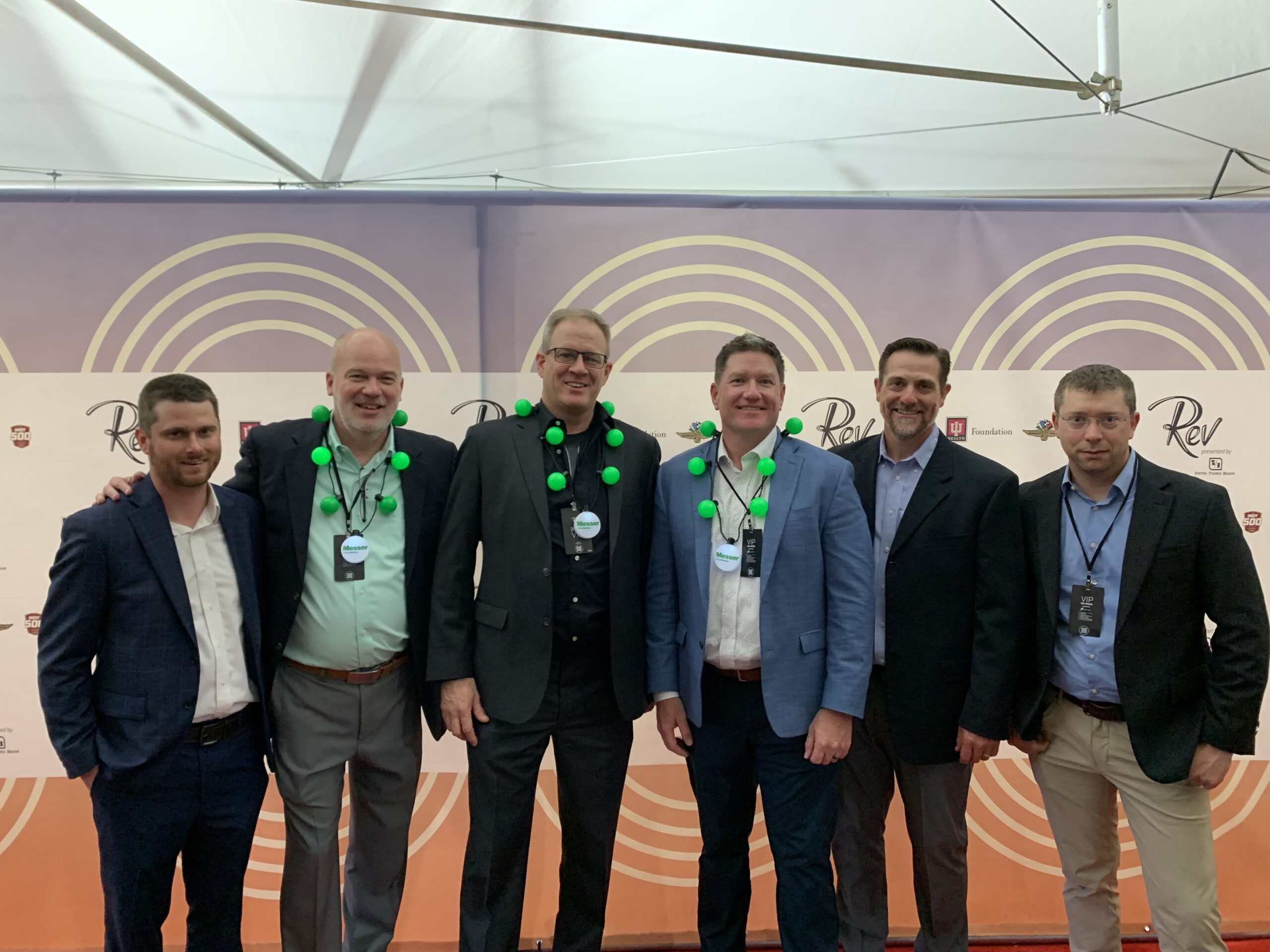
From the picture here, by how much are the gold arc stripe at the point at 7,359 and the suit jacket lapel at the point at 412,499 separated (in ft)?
5.77

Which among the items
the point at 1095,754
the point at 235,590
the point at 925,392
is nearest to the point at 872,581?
the point at 925,392

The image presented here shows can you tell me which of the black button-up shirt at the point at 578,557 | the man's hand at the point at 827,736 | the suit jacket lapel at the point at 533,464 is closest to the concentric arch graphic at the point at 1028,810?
the man's hand at the point at 827,736

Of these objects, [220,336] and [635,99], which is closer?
[635,99]

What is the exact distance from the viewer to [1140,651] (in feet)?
7.20

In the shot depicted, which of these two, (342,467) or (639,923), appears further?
(639,923)

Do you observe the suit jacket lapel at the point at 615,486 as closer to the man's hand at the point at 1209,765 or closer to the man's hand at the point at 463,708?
the man's hand at the point at 463,708

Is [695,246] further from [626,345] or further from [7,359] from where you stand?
[7,359]

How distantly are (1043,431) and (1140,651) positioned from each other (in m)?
1.15

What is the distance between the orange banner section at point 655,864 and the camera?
3.01m

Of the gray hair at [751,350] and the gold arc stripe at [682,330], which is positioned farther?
the gold arc stripe at [682,330]

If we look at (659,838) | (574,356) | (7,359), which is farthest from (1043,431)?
(7,359)

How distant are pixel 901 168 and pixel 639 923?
3300mm

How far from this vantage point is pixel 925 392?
7.84 feet

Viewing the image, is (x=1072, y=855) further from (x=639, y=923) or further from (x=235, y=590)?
(x=235, y=590)
